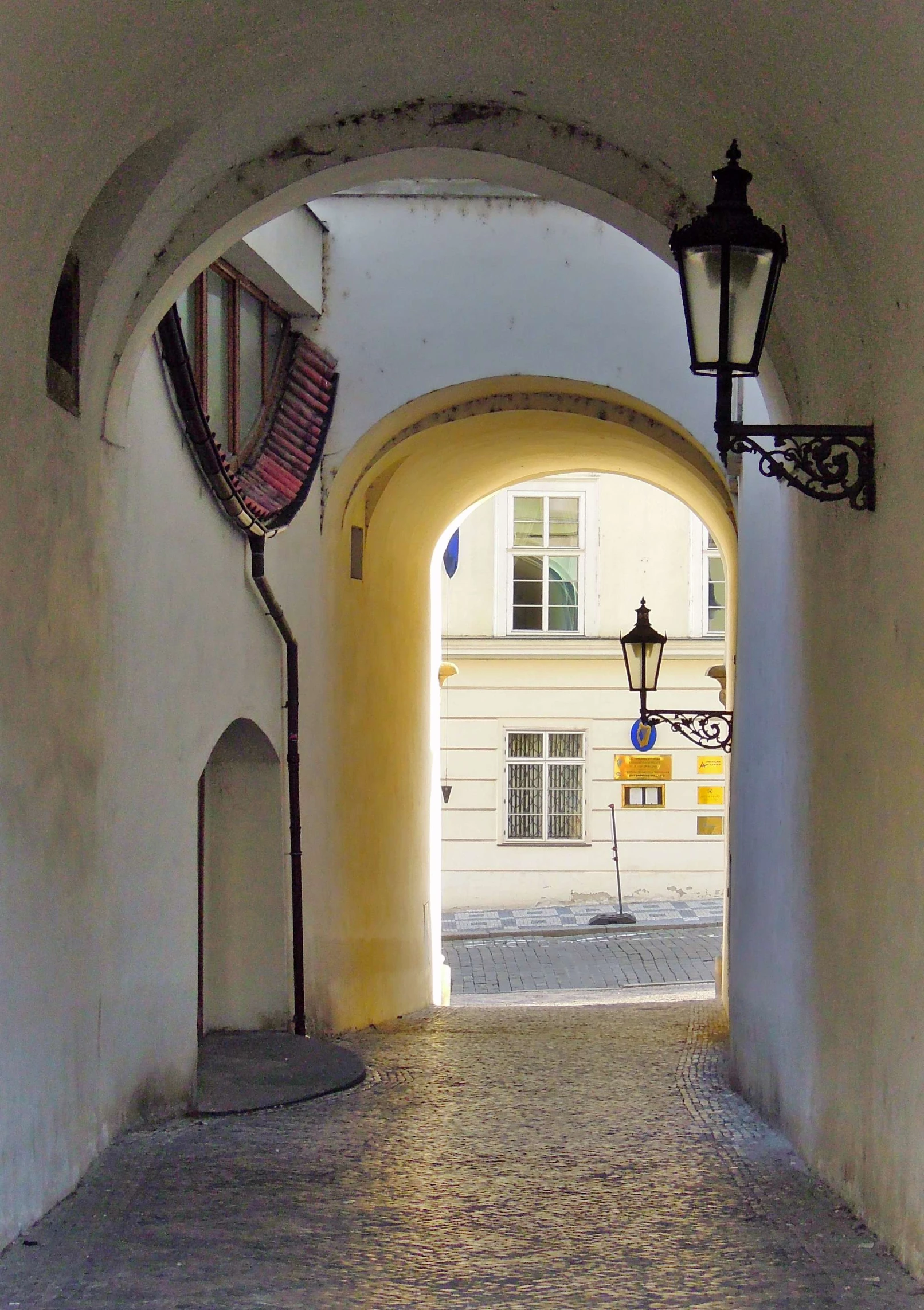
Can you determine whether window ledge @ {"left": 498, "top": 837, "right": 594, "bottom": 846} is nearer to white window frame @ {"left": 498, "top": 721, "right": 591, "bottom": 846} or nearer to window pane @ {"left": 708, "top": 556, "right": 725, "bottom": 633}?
white window frame @ {"left": 498, "top": 721, "right": 591, "bottom": 846}

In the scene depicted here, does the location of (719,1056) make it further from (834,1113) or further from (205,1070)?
(834,1113)

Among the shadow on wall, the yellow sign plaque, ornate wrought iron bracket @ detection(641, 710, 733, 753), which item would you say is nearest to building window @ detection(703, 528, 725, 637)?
the yellow sign plaque

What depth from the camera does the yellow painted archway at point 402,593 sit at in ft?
33.3

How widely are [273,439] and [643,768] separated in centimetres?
1394

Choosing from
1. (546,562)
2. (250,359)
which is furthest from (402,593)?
(546,562)

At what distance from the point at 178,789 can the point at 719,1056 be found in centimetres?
374

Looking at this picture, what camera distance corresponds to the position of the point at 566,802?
22469mm

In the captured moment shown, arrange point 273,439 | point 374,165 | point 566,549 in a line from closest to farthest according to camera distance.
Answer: point 374,165 < point 273,439 < point 566,549

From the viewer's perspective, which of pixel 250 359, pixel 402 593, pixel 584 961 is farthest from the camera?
pixel 584 961

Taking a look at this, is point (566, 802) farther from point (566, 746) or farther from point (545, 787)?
point (566, 746)

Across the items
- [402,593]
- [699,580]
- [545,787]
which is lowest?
[545,787]

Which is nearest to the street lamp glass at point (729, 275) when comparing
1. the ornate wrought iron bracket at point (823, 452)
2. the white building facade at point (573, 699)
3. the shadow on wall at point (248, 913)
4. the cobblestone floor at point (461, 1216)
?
the ornate wrought iron bracket at point (823, 452)

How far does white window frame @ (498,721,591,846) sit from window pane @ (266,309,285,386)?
1356 cm

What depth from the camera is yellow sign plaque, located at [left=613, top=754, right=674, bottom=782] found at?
72.8 feet
